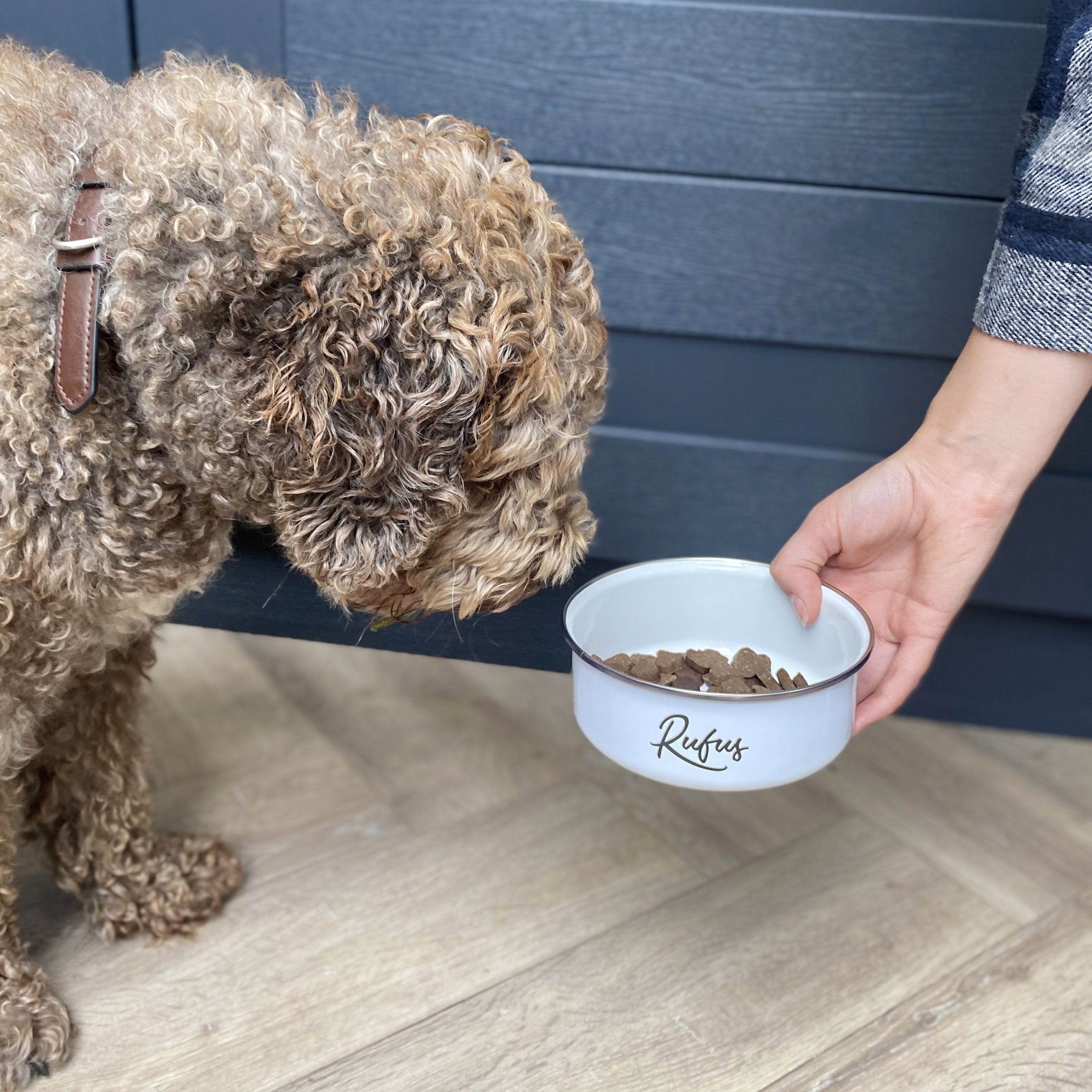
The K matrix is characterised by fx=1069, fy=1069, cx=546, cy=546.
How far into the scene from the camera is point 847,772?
4.81 ft

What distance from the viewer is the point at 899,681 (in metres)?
1.05

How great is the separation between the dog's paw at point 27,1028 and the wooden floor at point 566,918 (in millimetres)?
28

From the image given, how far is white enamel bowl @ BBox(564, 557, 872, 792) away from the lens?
0.87m

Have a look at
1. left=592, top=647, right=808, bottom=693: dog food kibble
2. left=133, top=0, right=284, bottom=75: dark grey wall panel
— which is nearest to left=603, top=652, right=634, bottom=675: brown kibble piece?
left=592, top=647, right=808, bottom=693: dog food kibble

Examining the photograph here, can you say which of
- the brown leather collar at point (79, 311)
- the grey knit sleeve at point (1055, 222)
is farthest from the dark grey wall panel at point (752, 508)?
the brown leather collar at point (79, 311)

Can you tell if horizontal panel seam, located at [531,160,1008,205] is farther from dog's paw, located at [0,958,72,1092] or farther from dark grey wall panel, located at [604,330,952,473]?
dog's paw, located at [0,958,72,1092]

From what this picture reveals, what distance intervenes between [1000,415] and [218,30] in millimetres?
1132

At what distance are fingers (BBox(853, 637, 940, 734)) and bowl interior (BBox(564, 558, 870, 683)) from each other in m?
0.06

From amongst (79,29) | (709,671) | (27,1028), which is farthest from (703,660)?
(79,29)

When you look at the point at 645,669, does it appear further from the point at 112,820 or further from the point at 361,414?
the point at 112,820

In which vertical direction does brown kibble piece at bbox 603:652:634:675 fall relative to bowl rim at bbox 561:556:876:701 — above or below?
below

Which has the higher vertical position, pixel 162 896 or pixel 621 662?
pixel 621 662

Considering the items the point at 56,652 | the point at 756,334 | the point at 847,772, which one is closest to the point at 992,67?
the point at 756,334

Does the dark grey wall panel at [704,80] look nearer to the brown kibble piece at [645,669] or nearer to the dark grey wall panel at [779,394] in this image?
the dark grey wall panel at [779,394]
